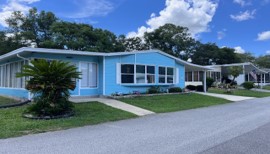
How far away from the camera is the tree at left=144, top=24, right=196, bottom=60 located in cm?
4794

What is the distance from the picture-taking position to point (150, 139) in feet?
21.7

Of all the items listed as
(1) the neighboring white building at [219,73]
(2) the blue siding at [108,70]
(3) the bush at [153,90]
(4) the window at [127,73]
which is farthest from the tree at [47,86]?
Result: (1) the neighboring white building at [219,73]

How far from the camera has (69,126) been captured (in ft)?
27.5

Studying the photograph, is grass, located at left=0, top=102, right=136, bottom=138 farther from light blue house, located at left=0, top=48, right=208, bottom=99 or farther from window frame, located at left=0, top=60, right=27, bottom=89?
window frame, located at left=0, top=60, right=27, bottom=89

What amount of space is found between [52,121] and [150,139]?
4.13 meters

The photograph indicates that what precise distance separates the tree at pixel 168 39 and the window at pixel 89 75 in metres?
32.3

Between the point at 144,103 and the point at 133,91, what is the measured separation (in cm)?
359

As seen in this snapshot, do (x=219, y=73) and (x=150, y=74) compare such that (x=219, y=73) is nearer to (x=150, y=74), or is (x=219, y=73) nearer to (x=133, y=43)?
(x=133, y=43)

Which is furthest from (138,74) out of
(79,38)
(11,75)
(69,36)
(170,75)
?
(69,36)

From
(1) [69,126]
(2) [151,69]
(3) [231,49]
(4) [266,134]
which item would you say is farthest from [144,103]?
(3) [231,49]

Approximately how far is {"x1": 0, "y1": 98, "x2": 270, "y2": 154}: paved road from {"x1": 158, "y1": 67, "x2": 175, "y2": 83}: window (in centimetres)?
1131

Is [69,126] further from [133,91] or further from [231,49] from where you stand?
[231,49]

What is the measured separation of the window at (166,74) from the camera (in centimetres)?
2006

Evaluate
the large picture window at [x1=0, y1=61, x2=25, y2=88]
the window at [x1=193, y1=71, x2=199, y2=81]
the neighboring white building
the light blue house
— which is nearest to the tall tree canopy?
the neighboring white building
